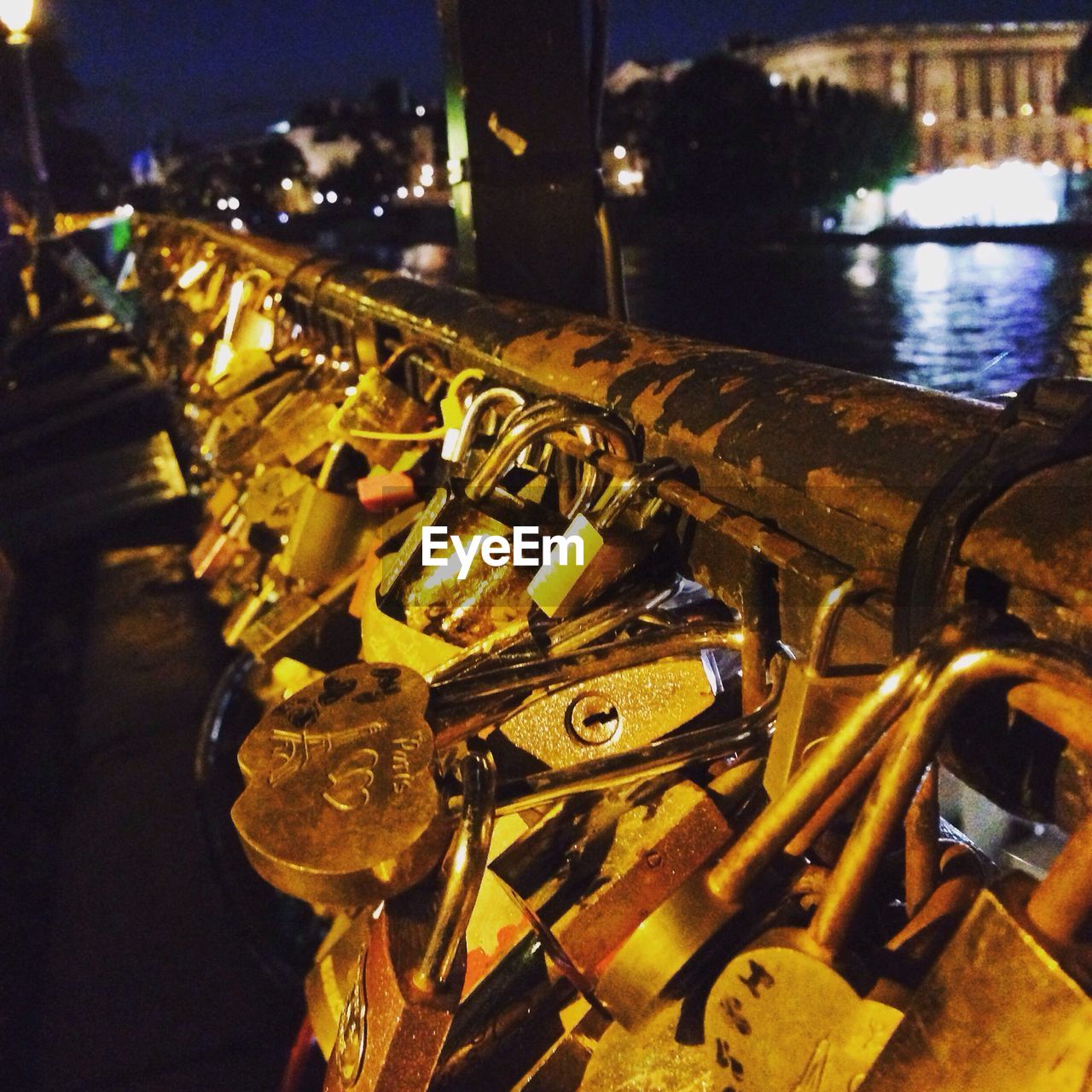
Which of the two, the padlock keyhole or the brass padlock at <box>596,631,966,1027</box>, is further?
the padlock keyhole

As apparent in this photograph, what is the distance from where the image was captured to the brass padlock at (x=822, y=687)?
84cm

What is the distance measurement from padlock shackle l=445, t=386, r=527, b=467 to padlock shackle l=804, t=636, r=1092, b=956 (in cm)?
102

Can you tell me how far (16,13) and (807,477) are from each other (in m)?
11.2

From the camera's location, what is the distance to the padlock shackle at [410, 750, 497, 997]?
891mm

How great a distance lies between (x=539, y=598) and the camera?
120cm

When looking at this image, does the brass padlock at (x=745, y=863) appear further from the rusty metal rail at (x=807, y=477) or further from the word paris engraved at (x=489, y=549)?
the word paris engraved at (x=489, y=549)

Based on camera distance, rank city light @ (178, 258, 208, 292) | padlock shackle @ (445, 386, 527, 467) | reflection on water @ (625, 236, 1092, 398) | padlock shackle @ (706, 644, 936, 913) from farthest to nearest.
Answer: city light @ (178, 258, 208, 292), reflection on water @ (625, 236, 1092, 398), padlock shackle @ (445, 386, 527, 467), padlock shackle @ (706, 644, 936, 913)

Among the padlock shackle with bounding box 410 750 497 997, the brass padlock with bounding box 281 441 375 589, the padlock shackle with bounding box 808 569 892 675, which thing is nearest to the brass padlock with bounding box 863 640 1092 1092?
the padlock shackle with bounding box 808 569 892 675

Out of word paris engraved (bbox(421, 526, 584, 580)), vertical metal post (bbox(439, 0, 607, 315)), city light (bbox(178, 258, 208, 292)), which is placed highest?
vertical metal post (bbox(439, 0, 607, 315))

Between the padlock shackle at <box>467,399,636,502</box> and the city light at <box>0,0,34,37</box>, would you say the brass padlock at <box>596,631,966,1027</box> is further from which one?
the city light at <box>0,0,34,37</box>

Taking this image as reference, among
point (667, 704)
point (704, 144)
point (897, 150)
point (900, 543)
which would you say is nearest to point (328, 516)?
point (667, 704)

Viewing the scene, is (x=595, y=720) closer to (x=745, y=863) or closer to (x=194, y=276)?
(x=745, y=863)

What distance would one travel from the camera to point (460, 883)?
2.91 ft

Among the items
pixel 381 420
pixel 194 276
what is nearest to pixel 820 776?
pixel 381 420
